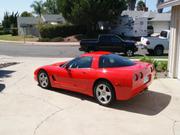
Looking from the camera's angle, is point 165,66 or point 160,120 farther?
point 165,66

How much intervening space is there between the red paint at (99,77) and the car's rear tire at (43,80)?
0.17 meters

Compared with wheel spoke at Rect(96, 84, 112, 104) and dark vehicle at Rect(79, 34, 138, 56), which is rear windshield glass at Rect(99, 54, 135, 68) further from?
dark vehicle at Rect(79, 34, 138, 56)

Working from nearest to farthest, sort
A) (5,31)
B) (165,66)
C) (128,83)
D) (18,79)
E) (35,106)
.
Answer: (128,83)
(35,106)
(18,79)
(165,66)
(5,31)

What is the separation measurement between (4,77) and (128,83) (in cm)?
625

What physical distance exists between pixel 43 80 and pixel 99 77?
2.59m

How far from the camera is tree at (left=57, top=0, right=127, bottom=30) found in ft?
113

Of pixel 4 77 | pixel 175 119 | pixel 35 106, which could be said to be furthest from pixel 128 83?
pixel 4 77

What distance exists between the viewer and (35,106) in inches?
283

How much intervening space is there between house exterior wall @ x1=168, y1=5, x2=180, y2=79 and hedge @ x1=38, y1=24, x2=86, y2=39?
29417 millimetres

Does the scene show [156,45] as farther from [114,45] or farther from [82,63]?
[82,63]

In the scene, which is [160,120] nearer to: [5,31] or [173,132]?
[173,132]

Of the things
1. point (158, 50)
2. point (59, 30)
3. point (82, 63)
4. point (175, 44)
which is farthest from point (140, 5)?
point (82, 63)

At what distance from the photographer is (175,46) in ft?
32.9

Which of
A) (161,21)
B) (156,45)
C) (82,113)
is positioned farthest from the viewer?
(161,21)
